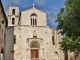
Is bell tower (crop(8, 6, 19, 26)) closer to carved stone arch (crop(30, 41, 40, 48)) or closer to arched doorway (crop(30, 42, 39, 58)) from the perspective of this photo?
carved stone arch (crop(30, 41, 40, 48))

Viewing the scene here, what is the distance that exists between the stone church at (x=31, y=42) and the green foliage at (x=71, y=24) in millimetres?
19948

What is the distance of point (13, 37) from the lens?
43312mm

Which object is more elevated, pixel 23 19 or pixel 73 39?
pixel 23 19

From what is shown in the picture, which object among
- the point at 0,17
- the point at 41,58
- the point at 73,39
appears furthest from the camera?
the point at 41,58

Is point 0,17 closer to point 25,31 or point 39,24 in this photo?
point 25,31

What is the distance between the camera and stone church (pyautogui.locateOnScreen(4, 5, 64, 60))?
42.2 meters

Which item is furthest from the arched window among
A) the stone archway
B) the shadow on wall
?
the stone archway

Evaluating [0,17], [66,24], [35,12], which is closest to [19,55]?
[35,12]

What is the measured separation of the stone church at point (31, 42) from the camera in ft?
138

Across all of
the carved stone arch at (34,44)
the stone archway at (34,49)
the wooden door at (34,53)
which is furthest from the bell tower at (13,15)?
the wooden door at (34,53)

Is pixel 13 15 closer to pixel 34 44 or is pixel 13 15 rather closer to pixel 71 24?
pixel 34 44

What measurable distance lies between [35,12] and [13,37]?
6955 mm

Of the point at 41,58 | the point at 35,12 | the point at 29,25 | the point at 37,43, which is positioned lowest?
the point at 41,58

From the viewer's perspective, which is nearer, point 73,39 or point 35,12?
point 73,39
